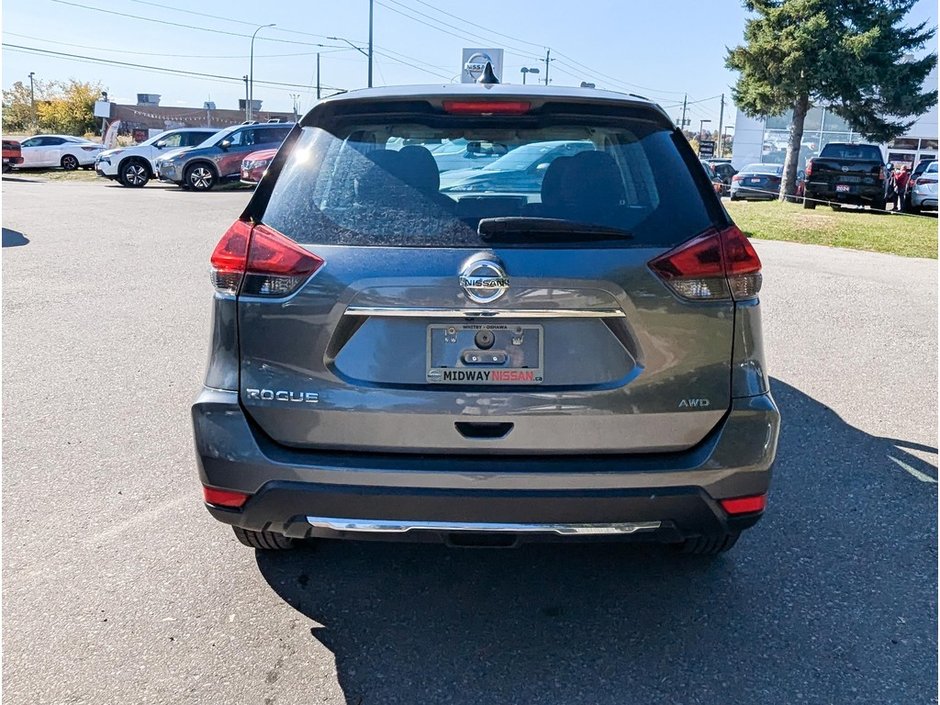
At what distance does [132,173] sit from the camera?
2730 centimetres

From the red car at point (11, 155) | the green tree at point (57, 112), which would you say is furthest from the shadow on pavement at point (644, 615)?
the green tree at point (57, 112)

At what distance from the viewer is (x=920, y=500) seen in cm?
407

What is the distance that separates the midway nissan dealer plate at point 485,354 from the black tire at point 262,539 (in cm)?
107

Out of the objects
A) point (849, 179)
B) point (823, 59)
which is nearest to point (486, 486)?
point (849, 179)

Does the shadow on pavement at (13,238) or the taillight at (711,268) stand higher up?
the taillight at (711,268)

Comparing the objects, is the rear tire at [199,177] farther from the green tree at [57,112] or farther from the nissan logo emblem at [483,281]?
the green tree at [57,112]

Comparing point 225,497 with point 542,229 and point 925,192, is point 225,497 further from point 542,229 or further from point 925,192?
point 925,192

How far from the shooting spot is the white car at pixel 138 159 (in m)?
27.2

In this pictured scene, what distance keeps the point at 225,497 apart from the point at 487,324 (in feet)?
Result: 3.33

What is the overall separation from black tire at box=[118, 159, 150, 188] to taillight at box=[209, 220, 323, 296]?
2696 centimetres

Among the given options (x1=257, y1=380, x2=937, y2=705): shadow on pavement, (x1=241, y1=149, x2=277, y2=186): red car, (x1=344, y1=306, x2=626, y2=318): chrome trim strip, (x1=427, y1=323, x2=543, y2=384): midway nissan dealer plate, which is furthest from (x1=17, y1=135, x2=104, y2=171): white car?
(x1=427, y1=323, x2=543, y2=384): midway nissan dealer plate

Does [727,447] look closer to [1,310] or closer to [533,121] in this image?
[533,121]

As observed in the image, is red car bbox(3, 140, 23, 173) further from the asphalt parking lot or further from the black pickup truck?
the asphalt parking lot

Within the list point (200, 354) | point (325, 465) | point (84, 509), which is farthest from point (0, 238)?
point (325, 465)
